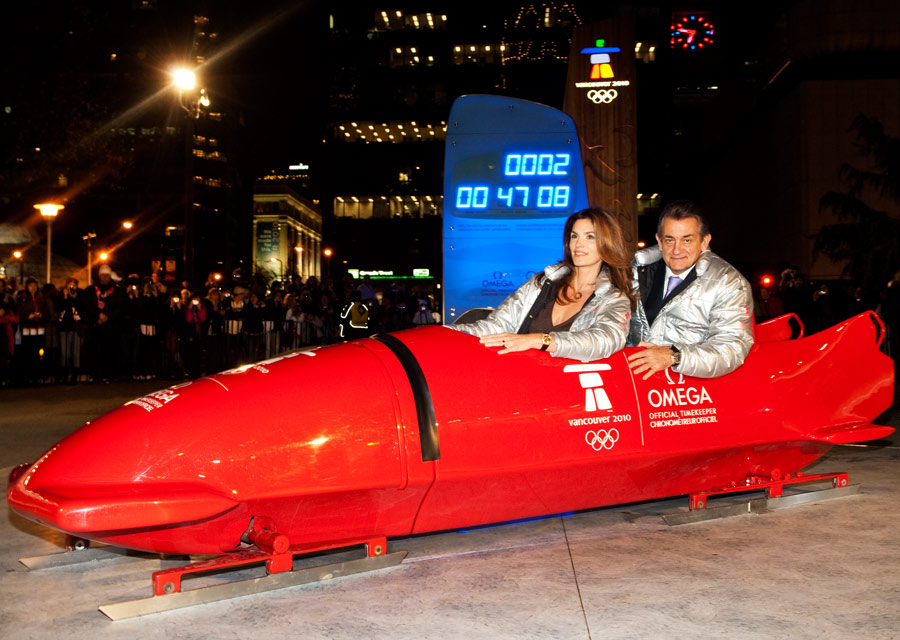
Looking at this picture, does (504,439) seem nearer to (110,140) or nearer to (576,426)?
(576,426)

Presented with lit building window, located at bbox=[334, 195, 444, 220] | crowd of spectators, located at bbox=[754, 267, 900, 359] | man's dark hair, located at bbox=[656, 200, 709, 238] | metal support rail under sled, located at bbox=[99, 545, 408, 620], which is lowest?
metal support rail under sled, located at bbox=[99, 545, 408, 620]

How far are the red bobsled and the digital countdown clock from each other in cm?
444

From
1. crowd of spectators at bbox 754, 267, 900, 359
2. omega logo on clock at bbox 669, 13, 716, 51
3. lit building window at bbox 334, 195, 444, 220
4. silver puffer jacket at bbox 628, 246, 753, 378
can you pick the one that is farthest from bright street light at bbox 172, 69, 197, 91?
lit building window at bbox 334, 195, 444, 220

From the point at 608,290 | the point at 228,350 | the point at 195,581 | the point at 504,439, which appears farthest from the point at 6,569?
the point at 228,350

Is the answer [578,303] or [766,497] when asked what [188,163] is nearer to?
[578,303]

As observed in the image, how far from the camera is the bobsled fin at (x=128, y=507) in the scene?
249cm

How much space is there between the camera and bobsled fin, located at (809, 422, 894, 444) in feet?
13.1

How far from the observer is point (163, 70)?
16.2 m

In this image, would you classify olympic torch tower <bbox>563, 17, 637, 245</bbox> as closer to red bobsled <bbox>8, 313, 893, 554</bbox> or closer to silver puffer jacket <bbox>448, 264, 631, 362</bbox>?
silver puffer jacket <bbox>448, 264, 631, 362</bbox>

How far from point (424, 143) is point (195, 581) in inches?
2014

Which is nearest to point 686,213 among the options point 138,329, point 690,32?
point 690,32

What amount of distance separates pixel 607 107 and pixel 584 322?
5687 mm

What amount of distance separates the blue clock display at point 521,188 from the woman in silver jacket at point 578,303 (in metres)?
4.13

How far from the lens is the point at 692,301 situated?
4.04 meters
